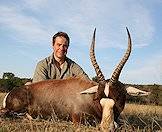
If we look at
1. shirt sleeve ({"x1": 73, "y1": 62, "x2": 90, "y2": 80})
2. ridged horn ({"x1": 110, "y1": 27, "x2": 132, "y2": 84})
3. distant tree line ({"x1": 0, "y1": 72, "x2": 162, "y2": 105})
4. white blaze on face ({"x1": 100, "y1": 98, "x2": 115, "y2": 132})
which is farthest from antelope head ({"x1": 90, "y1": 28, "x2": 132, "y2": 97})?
distant tree line ({"x1": 0, "y1": 72, "x2": 162, "y2": 105})

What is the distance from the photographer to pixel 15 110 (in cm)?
748

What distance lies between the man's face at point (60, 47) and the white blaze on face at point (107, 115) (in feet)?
8.44

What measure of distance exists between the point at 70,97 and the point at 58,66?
133 centimetres

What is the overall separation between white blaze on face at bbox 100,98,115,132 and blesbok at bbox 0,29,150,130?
0.14ft

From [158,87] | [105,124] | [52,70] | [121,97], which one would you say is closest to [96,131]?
[105,124]

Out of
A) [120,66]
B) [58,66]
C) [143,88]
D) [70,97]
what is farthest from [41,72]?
[143,88]

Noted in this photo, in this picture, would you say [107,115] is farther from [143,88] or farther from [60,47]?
[143,88]

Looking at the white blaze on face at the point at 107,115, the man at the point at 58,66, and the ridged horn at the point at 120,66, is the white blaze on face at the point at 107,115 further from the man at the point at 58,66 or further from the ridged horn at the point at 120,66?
the man at the point at 58,66

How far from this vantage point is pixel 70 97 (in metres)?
7.32

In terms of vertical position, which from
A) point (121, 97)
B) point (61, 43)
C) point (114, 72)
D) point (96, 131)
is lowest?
point (96, 131)

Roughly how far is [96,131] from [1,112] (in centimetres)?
229

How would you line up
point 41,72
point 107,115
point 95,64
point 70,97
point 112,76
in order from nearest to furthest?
point 107,115 → point 112,76 → point 95,64 → point 70,97 → point 41,72

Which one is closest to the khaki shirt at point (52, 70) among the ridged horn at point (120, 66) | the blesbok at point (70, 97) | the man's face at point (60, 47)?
the man's face at point (60, 47)

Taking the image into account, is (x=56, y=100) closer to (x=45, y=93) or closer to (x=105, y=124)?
(x=45, y=93)
